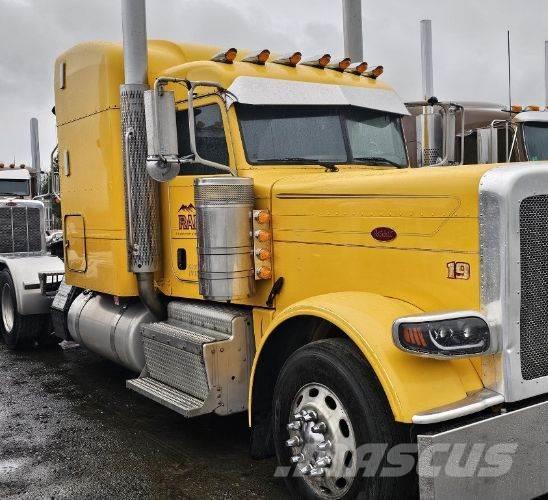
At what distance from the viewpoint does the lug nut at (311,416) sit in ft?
11.5

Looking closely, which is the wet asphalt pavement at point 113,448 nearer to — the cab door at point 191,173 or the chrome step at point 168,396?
the chrome step at point 168,396

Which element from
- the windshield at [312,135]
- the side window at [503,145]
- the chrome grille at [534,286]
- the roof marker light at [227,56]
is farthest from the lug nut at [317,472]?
the side window at [503,145]

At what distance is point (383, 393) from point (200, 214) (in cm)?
181

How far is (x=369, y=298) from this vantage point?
3580mm

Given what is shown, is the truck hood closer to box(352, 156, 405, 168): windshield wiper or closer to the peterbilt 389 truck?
the peterbilt 389 truck

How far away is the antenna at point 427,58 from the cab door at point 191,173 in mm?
7082

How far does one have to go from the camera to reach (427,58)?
1123 cm

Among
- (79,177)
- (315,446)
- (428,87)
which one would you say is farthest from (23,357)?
(428,87)

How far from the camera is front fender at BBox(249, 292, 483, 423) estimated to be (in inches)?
119

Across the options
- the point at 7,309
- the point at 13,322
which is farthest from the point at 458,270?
the point at 7,309

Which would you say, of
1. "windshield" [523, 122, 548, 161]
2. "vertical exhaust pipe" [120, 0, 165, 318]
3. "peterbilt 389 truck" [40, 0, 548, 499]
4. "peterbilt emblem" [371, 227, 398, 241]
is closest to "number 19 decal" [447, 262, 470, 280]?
"peterbilt 389 truck" [40, 0, 548, 499]

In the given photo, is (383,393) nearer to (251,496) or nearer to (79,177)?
(251,496)

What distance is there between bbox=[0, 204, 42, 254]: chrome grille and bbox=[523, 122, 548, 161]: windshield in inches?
276

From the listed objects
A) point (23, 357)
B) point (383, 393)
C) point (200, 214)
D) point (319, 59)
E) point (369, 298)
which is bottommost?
point (23, 357)
